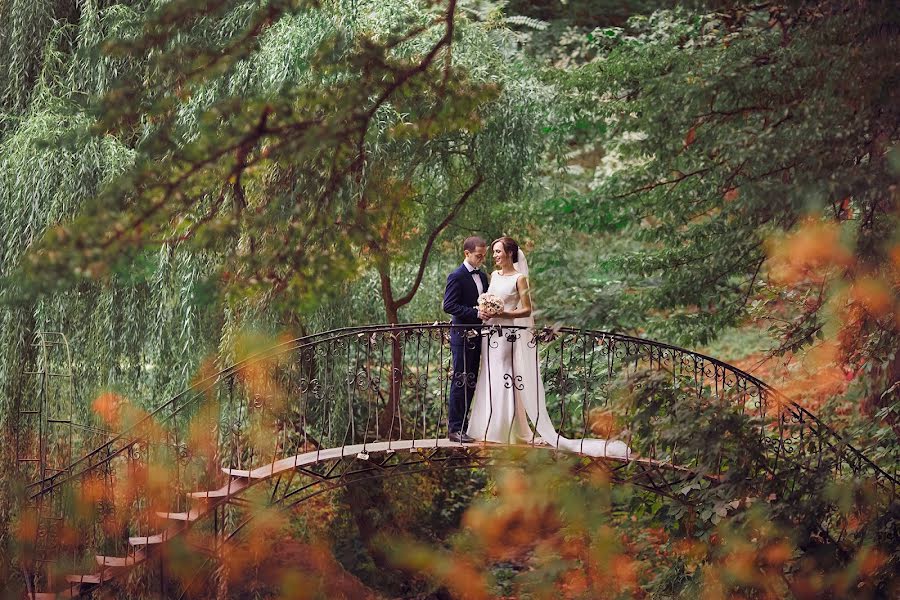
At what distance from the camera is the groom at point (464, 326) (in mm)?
7770

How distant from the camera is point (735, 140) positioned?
706cm

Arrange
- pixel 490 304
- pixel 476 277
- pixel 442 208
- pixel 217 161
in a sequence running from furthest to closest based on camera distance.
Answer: pixel 442 208
pixel 476 277
pixel 490 304
pixel 217 161

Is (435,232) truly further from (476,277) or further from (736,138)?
(736,138)

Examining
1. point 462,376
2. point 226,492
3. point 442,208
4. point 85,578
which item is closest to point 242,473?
point 226,492

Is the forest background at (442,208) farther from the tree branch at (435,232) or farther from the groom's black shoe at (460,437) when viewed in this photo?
the groom's black shoe at (460,437)

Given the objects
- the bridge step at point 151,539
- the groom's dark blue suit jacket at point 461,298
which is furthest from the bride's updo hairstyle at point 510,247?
the bridge step at point 151,539

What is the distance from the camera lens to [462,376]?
7.88m

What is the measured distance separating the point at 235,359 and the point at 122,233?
3886 millimetres

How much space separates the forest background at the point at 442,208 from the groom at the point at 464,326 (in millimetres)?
666

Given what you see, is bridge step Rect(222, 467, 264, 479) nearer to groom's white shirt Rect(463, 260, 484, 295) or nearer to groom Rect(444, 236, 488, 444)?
groom Rect(444, 236, 488, 444)

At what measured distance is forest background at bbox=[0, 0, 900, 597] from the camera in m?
5.25

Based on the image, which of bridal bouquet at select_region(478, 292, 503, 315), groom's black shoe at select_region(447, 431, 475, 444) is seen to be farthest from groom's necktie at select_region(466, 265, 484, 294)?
groom's black shoe at select_region(447, 431, 475, 444)

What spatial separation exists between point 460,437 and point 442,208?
3069 mm

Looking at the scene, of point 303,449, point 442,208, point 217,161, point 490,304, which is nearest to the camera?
point 217,161
